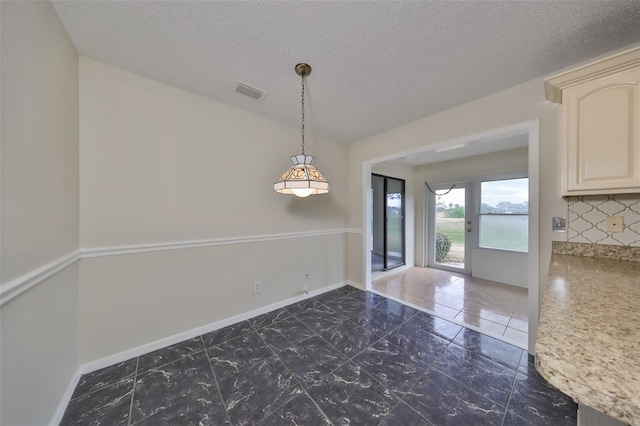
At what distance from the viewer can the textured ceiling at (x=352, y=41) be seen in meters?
1.31

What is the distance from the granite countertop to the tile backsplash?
726 mm

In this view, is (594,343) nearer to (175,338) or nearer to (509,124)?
(509,124)

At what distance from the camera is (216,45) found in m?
1.59

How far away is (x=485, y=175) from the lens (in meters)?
4.09

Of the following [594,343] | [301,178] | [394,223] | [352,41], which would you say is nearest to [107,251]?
[301,178]

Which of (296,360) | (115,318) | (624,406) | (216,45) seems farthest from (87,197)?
(624,406)

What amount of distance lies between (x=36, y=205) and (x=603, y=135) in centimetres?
340

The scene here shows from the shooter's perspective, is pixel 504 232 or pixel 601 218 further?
pixel 504 232

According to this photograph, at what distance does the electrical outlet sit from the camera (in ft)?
5.15

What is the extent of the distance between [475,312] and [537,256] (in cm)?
117

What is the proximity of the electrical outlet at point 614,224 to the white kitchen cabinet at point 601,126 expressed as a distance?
1.13 feet

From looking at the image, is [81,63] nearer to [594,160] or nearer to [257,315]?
[257,315]

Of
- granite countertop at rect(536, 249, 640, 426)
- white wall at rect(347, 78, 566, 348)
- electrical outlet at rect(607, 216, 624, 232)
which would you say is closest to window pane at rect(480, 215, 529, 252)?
white wall at rect(347, 78, 566, 348)

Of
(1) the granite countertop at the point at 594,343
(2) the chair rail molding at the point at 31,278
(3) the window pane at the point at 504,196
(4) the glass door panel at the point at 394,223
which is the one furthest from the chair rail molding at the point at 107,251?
(3) the window pane at the point at 504,196
